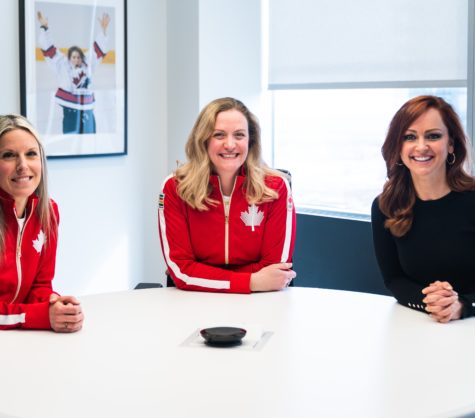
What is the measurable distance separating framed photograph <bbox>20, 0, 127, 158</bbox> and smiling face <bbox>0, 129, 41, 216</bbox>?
1.68 metres

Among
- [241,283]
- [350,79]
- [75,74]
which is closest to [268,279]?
[241,283]

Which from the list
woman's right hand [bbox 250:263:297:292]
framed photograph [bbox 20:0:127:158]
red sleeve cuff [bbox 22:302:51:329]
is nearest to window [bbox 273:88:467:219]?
framed photograph [bbox 20:0:127:158]

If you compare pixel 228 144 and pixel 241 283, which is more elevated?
pixel 228 144

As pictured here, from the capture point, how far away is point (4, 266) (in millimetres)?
2596

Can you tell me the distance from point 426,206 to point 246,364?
3.24ft

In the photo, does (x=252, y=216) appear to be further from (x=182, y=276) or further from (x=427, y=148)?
(x=427, y=148)

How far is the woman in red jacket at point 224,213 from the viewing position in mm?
3043

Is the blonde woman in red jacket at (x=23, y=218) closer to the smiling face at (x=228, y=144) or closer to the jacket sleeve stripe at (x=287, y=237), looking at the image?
the smiling face at (x=228, y=144)

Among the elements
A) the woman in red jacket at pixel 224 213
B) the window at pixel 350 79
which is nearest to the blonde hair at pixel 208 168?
the woman in red jacket at pixel 224 213

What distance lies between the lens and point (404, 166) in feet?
9.14

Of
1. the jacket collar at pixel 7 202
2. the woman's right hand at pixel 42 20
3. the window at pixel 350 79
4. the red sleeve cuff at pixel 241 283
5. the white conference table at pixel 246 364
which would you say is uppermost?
the woman's right hand at pixel 42 20

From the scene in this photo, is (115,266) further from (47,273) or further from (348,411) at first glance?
(348,411)

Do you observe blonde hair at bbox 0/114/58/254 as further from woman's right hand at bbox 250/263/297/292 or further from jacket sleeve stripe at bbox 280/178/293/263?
jacket sleeve stripe at bbox 280/178/293/263

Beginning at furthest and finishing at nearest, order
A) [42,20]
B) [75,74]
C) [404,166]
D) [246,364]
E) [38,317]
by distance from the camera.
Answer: [75,74]
[42,20]
[404,166]
[38,317]
[246,364]
